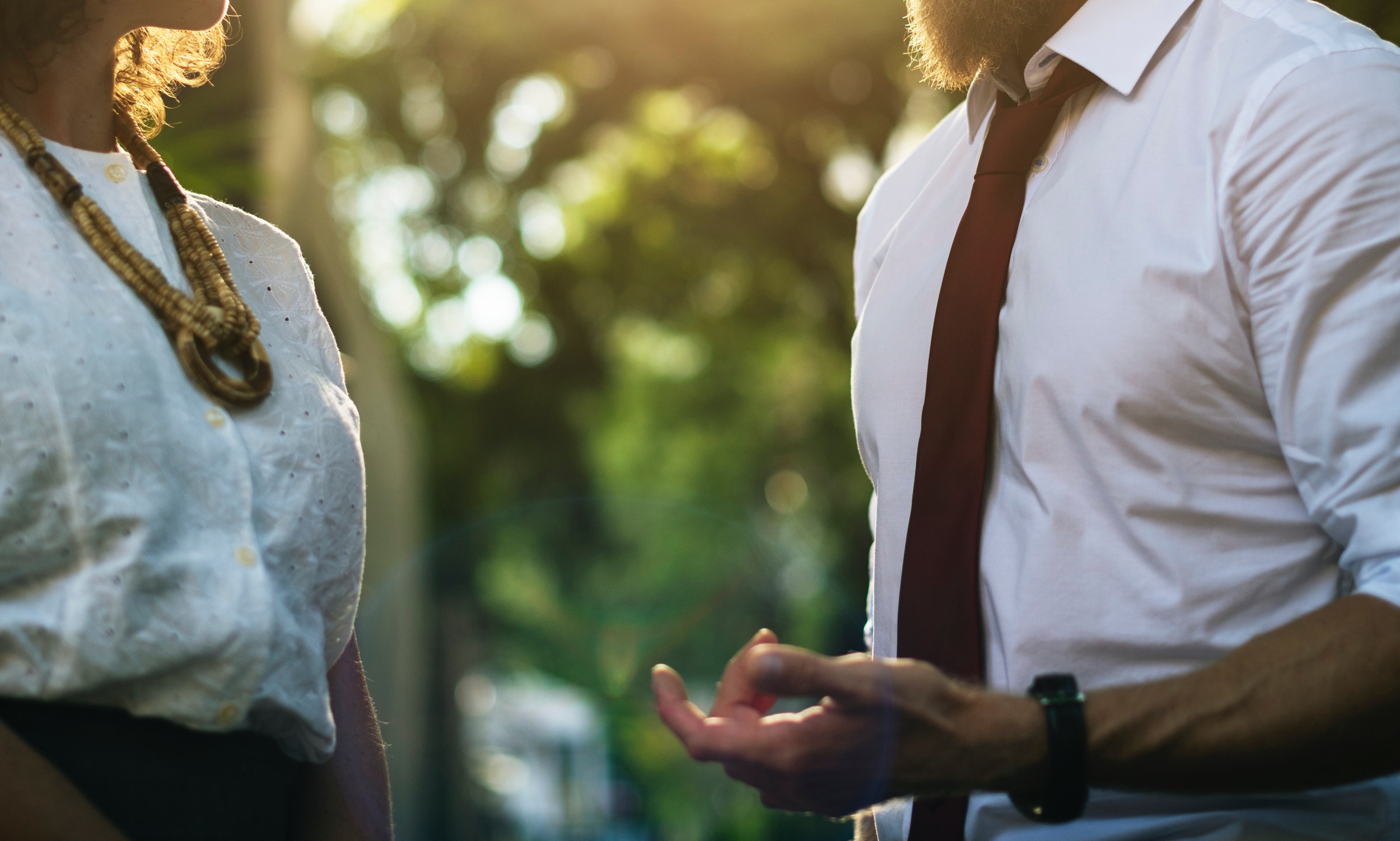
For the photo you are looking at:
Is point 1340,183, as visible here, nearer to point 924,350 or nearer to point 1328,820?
point 924,350

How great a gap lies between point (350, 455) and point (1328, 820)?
160 cm

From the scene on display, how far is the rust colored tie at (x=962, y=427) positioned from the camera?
1.89m

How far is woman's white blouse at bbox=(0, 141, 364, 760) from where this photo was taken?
4.77 ft

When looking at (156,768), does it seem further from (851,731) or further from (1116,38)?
(1116,38)

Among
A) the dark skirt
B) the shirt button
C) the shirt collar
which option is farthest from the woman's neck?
the shirt collar

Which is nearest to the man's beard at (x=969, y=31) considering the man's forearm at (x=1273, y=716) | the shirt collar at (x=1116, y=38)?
the shirt collar at (x=1116, y=38)

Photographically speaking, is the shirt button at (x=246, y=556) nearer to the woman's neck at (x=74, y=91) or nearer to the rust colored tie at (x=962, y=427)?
the woman's neck at (x=74, y=91)

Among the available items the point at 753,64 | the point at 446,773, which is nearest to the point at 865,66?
the point at 753,64

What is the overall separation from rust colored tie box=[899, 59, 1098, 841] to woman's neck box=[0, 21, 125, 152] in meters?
1.45

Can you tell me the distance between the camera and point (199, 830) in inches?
62.1

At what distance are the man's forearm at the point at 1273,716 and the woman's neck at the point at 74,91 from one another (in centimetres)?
177

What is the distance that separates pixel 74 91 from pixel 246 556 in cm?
85

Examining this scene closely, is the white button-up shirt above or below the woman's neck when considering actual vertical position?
below

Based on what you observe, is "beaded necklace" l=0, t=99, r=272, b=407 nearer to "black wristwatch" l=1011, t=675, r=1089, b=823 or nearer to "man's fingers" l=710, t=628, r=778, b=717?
"man's fingers" l=710, t=628, r=778, b=717
